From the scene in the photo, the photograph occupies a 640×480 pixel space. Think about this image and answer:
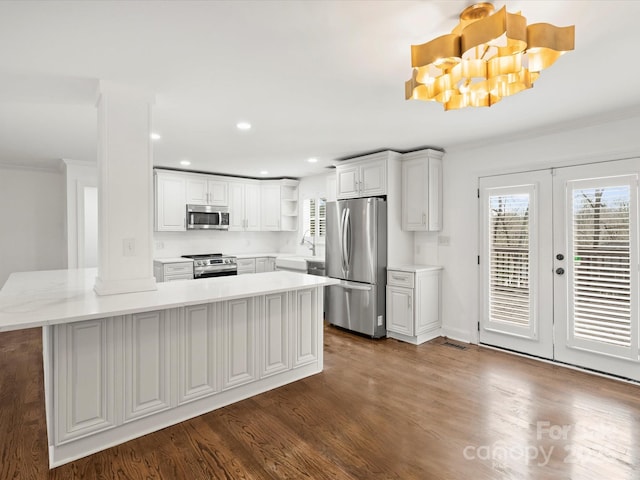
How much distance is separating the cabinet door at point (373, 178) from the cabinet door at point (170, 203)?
2906 millimetres

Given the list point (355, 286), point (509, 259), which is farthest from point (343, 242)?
point (509, 259)

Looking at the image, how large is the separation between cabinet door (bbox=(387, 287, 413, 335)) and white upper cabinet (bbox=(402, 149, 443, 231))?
82 centimetres

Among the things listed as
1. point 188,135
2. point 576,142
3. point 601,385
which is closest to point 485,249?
point 576,142

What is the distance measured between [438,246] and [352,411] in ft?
8.49

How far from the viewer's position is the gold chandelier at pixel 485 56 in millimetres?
1496

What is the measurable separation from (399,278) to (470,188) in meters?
1.35

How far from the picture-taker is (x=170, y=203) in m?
5.60

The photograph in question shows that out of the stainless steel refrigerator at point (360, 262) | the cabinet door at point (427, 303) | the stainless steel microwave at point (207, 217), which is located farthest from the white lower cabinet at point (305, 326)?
the stainless steel microwave at point (207, 217)

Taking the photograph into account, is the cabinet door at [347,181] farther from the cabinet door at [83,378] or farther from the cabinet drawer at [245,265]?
the cabinet door at [83,378]

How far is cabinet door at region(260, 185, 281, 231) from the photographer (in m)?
6.61

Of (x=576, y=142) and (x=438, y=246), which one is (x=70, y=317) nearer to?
(x=438, y=246)

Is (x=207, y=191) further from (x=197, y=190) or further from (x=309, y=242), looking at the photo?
(x=309, y=242)

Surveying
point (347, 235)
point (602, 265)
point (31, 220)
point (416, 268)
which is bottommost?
point (416, 268)

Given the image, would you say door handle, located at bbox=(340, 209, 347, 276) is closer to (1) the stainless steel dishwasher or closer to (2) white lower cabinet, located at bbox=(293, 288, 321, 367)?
(1) the stainless steel dishwasher
